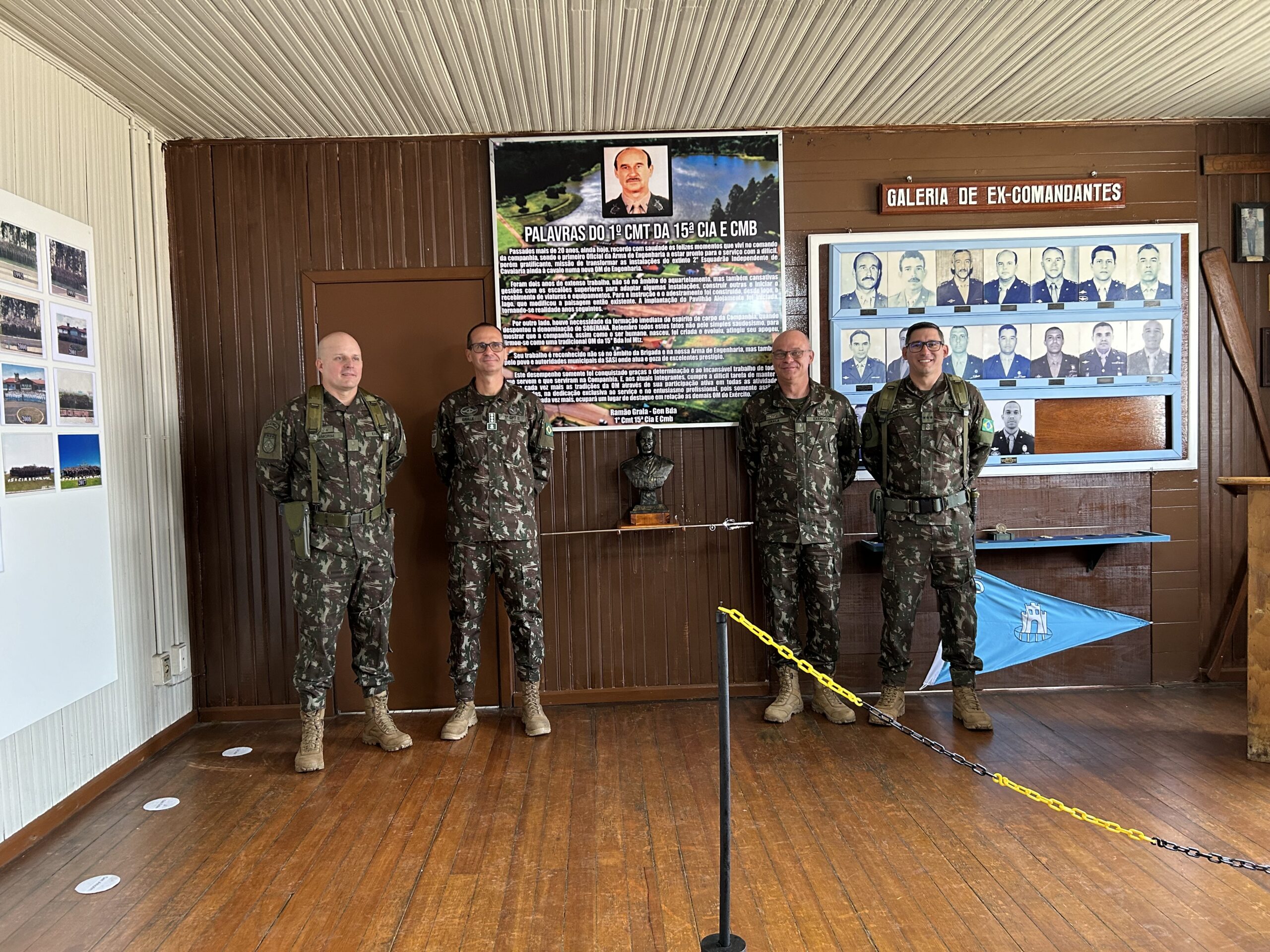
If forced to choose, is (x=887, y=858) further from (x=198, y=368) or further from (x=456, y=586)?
(x=198, y=368)

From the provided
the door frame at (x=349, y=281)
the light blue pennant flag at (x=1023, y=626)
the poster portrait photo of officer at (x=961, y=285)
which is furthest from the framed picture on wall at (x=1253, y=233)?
the door frame at (x=349, y=281)

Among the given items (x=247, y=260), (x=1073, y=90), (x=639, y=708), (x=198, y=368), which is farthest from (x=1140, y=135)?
(x=198, y=368)

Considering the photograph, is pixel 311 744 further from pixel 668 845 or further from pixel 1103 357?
pixel 1103 357

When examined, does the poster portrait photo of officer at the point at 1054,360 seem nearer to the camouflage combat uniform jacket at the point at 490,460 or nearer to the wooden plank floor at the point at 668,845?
the wooden plank floor at the point at 668,845

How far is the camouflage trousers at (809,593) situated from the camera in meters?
4.47

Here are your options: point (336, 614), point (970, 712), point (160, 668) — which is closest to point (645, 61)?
point (336, 614)

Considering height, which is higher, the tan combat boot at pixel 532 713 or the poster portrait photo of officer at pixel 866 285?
the poster portrait photo of officer at pixel 866 285

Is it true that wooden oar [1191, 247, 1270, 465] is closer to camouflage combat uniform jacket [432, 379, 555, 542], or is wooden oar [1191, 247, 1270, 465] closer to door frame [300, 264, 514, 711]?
camouflage combat uniform jacket [432, 379, 555, 542]

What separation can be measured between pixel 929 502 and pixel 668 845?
2.13m

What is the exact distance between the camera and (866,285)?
4.89 m

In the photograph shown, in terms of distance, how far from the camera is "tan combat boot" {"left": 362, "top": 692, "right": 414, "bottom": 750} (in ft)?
13.8

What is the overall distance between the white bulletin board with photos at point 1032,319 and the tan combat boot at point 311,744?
3.19m

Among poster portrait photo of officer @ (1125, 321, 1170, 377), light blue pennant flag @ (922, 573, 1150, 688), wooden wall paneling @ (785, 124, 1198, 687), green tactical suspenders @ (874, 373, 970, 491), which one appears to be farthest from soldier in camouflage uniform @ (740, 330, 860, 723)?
poster portrait photo of officer @ (1125, 321, 1170, 377)

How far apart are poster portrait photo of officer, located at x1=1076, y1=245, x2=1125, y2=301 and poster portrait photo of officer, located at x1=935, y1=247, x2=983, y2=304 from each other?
22.9 inches
